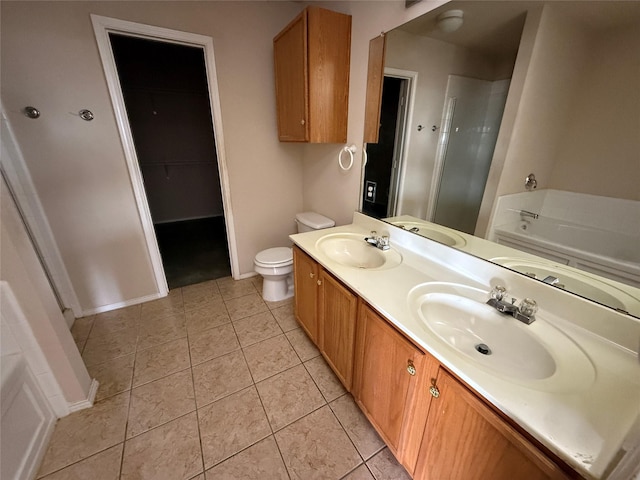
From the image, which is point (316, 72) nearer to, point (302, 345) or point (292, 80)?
point (292, 80)

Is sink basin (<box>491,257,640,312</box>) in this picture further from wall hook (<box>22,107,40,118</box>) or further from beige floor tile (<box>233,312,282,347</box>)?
wall hook (<box>22,107,40,118</box>)

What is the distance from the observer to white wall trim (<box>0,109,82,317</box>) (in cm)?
159

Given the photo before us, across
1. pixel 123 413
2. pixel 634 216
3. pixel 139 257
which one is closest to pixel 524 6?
pixel 634 216

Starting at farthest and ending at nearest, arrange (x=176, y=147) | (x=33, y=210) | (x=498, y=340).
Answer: (x=176, y=147), (x=33, y=210), (x=498, y=340)

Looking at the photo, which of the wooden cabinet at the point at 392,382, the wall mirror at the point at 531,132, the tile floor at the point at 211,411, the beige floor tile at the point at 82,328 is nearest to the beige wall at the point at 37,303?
the tile floor at the point at 211,411

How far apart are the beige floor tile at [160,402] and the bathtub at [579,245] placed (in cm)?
184

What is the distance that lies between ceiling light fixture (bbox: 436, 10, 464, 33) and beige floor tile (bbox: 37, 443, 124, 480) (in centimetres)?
253

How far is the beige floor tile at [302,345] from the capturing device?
1735mm

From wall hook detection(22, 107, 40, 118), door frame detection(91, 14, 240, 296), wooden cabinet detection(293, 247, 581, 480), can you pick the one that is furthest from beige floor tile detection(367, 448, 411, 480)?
wall hook detection(22, 107, 40, 118)

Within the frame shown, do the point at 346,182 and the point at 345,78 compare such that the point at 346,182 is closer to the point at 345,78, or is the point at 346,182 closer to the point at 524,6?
the point at 345,78

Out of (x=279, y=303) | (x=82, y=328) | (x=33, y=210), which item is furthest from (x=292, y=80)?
(x=82, y=328)

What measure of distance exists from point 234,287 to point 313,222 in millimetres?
1070

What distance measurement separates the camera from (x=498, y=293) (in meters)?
0.98

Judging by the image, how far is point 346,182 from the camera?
2.00 m
